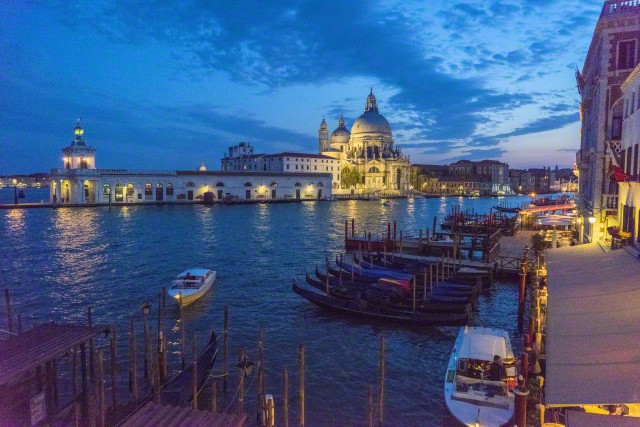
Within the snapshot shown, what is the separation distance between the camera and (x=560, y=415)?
7953 millimetres

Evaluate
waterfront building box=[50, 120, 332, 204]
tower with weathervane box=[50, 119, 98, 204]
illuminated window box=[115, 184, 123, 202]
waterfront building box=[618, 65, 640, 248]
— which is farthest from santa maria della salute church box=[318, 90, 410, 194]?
waterfront building box=[618, 65, 640, 248]

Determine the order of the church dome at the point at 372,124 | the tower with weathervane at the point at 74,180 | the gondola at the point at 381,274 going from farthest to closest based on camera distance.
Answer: the church dome at the point at 372,124 → the tower with weathervane at the point at 74,180 → the gondola at the point at 381,274

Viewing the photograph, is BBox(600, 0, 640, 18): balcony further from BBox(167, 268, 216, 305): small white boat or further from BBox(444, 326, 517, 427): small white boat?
BBox(167, 268, 216, 305): small white boat

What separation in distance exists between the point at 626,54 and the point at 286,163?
8876 cm

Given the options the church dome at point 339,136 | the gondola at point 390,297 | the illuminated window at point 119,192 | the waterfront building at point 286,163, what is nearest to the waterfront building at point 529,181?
the church dome at point 339,136

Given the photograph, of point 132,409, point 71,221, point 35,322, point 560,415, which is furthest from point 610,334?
point 71,221

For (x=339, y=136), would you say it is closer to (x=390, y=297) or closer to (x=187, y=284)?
(x=187, y=284)

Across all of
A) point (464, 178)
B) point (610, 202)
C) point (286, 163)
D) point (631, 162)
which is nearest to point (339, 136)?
point (286, 163)

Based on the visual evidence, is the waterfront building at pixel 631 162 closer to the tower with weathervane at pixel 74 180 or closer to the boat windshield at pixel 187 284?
the boat windshield at pixel 187 284

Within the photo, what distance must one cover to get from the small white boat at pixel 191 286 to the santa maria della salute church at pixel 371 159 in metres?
90.9

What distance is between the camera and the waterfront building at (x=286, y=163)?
103 meters

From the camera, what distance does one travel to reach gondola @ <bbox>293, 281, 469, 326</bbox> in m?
15.3

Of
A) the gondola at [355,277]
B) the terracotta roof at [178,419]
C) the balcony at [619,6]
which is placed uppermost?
the balcony at [619,6]

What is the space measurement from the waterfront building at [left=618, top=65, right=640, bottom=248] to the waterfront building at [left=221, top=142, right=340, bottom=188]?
292ft
